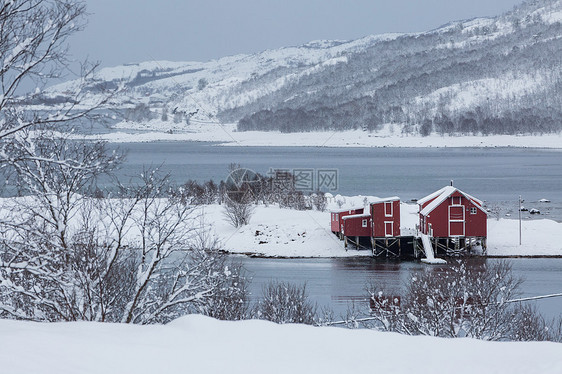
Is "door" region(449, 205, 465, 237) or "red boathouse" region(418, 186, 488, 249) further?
"door" region(449, 205, 465, 237)

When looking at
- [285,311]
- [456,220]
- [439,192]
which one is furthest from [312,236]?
[285,311]

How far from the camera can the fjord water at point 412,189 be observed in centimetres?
3150

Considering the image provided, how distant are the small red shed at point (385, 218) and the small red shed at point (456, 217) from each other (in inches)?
78.4

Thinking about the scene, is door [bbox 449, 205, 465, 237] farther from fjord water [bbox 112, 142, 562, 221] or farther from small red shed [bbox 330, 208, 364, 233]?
fjord water [bbox 112, 142, 562, 221]

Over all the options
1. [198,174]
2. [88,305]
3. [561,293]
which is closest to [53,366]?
[88,305]

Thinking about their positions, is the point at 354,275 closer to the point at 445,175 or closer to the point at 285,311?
the point at 285,311

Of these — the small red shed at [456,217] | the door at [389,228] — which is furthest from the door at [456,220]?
the door at [389,228]

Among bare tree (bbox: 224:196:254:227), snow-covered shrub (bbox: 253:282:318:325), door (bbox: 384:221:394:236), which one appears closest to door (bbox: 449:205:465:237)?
door (bbox: 384:221:394:236)

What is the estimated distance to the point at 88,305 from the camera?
416 inches

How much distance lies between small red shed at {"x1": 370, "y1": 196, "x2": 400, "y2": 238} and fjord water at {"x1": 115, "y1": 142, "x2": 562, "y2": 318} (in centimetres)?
258

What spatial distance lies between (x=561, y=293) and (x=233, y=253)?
19557 millimetres

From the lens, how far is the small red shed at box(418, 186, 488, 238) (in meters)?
40.6

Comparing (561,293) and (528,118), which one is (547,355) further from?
(528,118)

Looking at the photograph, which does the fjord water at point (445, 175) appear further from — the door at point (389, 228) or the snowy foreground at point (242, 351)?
the snowy foreground at point (242, 351)
